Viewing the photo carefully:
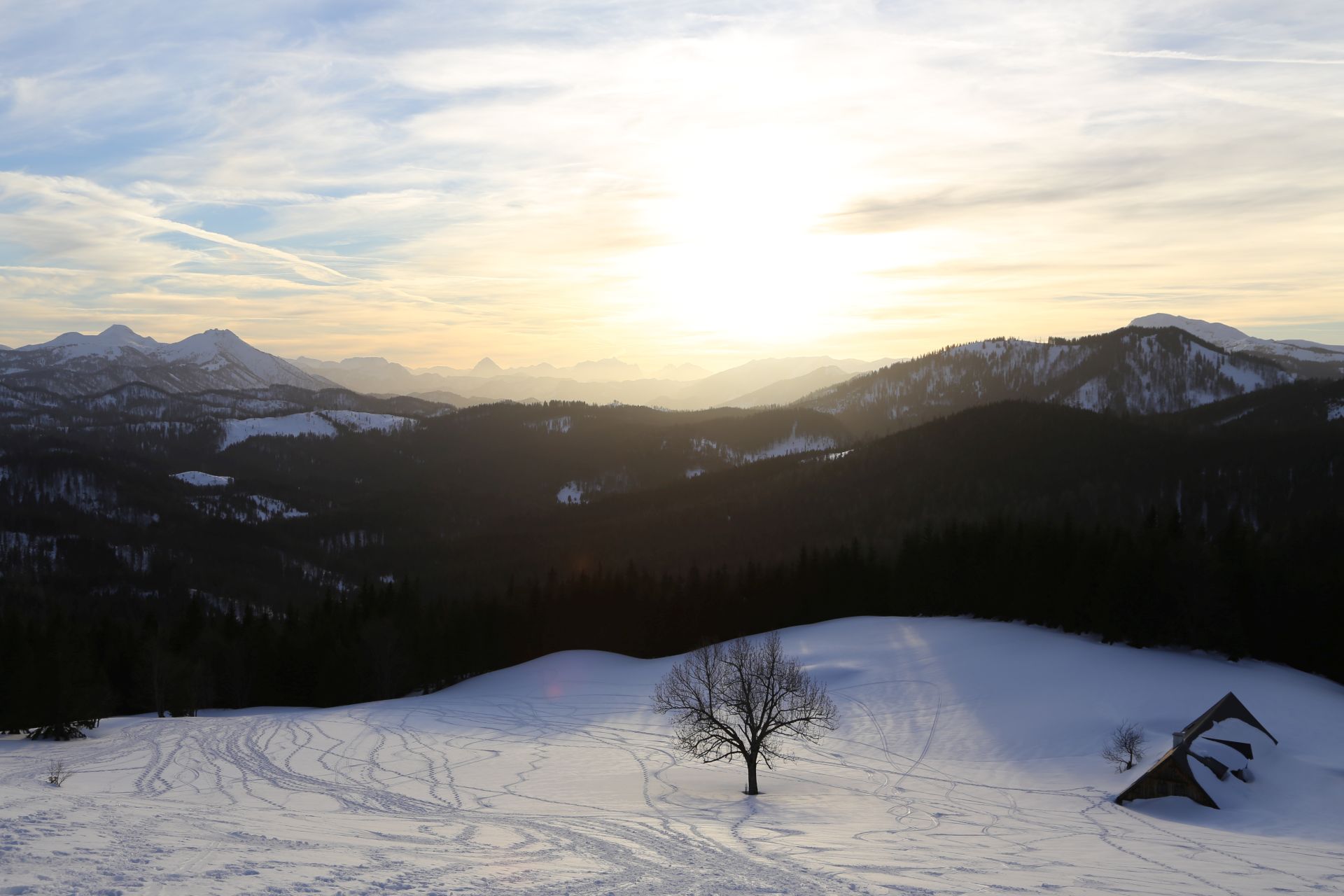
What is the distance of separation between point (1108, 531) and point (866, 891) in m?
66.0

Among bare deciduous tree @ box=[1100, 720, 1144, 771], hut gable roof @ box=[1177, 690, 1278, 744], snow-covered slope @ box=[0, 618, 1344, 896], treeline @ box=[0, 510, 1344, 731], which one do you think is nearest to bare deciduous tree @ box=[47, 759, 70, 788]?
snow-covered slope @ box=[0, 618, 1344, 896]

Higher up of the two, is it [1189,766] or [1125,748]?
[1189,766]

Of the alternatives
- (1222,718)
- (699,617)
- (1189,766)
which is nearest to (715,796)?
(1189,766)

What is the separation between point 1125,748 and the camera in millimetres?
42312

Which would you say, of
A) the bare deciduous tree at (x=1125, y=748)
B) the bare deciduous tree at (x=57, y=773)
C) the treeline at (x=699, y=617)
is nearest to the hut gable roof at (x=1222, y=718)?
the bare deciduous tree at (x=1125, y=748)

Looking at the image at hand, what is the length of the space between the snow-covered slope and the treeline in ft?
13.5

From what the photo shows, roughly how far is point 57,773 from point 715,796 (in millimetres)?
26292

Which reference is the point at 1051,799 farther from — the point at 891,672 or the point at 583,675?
the point at 583,675

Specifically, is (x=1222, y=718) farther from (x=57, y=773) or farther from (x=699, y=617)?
(x=699, y=617)

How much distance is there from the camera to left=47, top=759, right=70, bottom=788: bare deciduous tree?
104 feet

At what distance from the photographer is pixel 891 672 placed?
62.9 metres

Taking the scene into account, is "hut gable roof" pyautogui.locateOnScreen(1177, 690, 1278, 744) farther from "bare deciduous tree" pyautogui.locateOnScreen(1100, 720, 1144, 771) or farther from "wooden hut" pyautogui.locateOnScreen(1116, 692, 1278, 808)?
"bare deciduous tree" pyautogui.locateOnScreen(1100, 720, 1144, 771)

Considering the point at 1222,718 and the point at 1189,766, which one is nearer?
the point at 1189,766

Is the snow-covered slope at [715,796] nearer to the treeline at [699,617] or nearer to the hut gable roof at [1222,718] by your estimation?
the hut gable roof at [1222,718]
